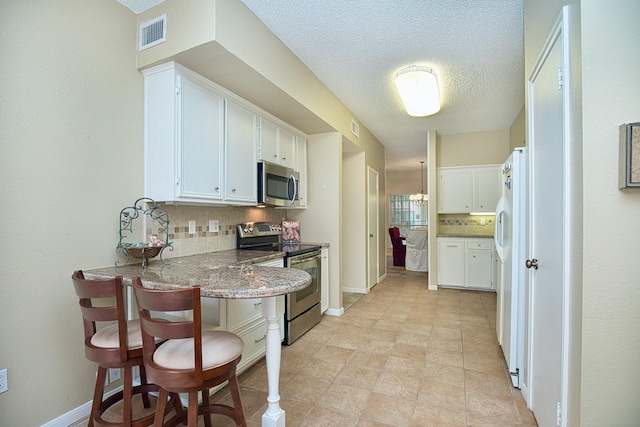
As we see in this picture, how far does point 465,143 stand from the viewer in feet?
17.4

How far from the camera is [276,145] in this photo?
126 inches

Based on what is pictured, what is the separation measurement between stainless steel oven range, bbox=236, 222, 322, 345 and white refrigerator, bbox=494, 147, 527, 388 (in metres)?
1.73

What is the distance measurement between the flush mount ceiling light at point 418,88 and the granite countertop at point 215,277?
2.28 m

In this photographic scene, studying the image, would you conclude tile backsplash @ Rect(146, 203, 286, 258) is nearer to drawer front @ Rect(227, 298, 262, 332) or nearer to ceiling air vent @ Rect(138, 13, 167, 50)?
drawer front @ Rect(227, 298, 262, 332)

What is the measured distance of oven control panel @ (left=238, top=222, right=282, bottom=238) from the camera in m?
3.03

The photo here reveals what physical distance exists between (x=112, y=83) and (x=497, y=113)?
445 centimetres

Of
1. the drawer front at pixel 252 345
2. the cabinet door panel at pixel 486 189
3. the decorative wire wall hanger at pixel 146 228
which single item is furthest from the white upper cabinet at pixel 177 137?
the cabinet door panel at pixel 486 189

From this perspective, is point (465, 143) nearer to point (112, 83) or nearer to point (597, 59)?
point (597, 59)

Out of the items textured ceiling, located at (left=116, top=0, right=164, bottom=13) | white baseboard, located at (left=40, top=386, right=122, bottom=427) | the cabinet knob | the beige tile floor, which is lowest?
the beige tile floor

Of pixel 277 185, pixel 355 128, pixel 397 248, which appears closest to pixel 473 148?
pixel 355 128

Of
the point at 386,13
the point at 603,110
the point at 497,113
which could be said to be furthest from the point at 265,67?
the point at 497,113

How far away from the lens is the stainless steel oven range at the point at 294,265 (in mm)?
2863

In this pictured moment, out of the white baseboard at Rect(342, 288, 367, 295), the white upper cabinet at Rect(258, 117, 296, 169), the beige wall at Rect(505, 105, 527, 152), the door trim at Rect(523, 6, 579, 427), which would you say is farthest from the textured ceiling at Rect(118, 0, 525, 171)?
the white baseboard at Rect(342, 288, 367, 295)

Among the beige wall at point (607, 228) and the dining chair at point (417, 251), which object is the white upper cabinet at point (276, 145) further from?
the dining chair at point (417, 251)
